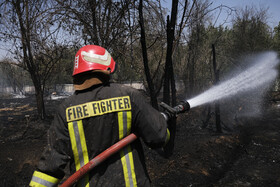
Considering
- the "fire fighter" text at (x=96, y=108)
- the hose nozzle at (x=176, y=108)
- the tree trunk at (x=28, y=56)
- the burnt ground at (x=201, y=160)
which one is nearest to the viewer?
the "fire fighter" text at (x=96, y=108)

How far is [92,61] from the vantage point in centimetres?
155

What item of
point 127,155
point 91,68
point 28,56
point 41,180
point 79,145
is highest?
point 28,56

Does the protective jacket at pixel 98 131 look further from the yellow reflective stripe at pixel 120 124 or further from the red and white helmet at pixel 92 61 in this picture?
the red and white helmet at pixel 92 61

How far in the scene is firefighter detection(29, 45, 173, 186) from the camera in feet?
4.75

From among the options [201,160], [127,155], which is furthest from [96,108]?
[201,160]

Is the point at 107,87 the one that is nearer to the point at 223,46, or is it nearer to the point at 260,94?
the point at 260,94

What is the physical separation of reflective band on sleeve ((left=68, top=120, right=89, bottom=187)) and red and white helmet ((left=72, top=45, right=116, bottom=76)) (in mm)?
405

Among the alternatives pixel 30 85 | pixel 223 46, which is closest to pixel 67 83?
pixel 30 85

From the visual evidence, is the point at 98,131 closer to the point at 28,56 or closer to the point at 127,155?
the point at 127,155

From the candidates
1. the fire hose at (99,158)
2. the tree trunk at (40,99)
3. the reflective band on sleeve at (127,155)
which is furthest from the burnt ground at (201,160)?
the fire hose at (99,158)

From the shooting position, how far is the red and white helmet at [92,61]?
153 centimetres

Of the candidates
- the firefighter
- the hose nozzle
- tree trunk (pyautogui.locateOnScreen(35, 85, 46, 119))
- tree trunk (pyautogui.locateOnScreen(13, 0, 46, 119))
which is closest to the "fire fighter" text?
the firefighter

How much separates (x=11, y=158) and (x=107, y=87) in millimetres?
5972

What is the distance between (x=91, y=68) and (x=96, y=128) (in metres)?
0.44
